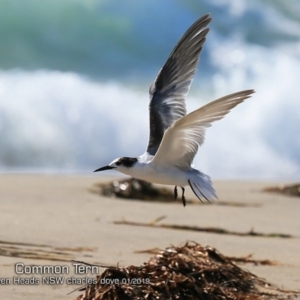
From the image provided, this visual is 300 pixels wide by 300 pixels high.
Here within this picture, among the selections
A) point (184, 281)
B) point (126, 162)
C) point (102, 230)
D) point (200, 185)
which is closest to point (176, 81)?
point (200, 185)

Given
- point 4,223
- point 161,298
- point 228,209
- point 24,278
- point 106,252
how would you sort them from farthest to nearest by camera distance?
point 228,209, point 4,223, point 106,252, point 24,278, point 161,298

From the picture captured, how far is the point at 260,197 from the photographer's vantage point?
9891mm

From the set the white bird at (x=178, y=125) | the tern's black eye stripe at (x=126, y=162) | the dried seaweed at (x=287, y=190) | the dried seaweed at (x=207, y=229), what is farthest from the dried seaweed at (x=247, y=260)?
the dried seaweed at (x=287, y=190)

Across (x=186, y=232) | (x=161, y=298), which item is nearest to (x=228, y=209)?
(x=186, y=232)

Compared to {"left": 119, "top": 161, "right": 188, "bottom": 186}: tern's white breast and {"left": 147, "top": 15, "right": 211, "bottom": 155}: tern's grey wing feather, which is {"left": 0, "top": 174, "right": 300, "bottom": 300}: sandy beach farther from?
{"left": 147, "top": 15, "right": 211, "bottom": 155}: tern's grey wing feather

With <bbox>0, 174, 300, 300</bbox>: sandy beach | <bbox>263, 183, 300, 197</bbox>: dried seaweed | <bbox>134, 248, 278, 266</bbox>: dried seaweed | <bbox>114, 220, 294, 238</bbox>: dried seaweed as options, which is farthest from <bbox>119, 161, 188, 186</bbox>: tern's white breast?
<bbox>263, 183, 300, 197</bbox>: dried seaweed

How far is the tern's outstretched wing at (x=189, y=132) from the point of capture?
4.51 meters

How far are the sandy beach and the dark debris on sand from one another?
282 mm

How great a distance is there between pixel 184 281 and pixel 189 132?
2.72ft

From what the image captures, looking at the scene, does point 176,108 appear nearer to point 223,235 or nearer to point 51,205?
point 223,235

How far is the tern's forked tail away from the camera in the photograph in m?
4.95

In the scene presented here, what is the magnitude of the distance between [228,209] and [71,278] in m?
3.97

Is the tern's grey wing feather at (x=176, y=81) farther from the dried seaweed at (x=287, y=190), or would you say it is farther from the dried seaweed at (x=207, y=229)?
the dried seaweed at (x=287, y=190)

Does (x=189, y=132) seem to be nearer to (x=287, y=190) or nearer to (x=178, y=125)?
(x=178, y=125)
